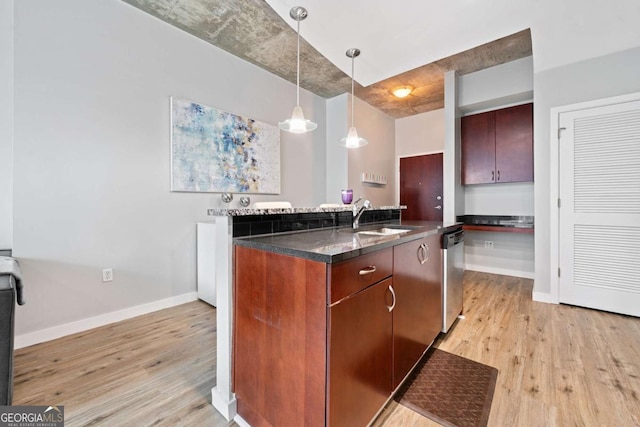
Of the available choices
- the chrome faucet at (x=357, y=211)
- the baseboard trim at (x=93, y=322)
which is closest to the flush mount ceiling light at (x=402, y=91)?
the chrome faucet at (x=357, y=211)

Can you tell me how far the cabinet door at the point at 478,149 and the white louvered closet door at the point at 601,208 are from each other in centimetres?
105

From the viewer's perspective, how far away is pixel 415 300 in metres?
1.64

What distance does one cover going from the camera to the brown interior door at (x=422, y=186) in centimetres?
510

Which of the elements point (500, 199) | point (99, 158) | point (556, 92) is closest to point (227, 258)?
point (99, 158)

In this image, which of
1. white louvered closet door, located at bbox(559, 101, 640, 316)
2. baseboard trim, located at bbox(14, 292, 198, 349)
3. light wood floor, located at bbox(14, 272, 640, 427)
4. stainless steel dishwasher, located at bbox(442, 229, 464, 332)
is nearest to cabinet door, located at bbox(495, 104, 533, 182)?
white louvered closet door, located at bbox(559, 101, 640, 316)

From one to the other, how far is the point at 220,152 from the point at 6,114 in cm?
166

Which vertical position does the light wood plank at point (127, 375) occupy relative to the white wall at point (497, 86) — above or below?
below

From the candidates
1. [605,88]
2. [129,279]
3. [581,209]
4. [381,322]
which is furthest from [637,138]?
[129,279]

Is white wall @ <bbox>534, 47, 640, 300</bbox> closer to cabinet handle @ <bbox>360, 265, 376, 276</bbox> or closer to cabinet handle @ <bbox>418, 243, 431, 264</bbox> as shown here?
cabinet handle @ <bbox>418, 243, 431, 264</bbox>

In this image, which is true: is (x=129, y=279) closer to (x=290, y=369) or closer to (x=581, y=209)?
(x=290, y=369)

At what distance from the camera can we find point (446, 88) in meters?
3.88

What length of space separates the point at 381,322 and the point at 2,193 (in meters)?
2.91

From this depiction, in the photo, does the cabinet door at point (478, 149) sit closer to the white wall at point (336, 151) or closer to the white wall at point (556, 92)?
the white wall at point (556, 92)

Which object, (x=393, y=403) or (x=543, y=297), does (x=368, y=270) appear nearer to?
(x=393, y=403)
